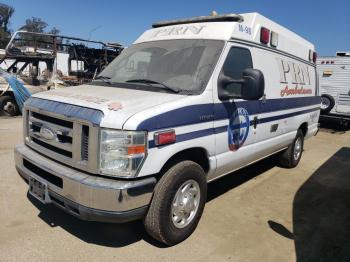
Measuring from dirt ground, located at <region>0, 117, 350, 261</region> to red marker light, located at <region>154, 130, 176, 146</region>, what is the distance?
3.89ft

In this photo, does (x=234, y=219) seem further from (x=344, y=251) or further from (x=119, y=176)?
(x=119, y=176)

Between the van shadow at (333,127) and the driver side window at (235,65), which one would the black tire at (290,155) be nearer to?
the driver side window at (235,65)

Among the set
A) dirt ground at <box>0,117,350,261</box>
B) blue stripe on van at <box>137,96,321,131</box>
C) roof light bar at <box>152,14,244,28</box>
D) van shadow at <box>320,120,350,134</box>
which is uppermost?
roof light bar at <box>152,14,244,28</box>

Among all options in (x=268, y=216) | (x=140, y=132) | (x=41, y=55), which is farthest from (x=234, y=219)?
(x=41, y=55)

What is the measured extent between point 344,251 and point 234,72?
2.40m

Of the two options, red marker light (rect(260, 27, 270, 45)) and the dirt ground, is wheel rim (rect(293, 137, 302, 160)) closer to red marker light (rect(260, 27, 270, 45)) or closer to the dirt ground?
the dirt ground

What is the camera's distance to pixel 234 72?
4.54m

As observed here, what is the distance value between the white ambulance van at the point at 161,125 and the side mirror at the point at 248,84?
1cm

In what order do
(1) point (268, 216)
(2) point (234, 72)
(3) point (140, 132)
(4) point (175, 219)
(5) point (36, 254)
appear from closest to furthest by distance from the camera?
(3) point (140, 132)
(5) point (36, 254)
(4) point (175, 219)
(2) point (234, 72)
(1) point (268, 216)

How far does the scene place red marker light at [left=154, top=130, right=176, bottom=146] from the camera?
3.38m

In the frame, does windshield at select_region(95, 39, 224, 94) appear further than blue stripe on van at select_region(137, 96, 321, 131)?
Yes

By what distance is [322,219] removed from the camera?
191 inches

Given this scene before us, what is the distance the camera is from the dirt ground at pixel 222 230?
12.2ft

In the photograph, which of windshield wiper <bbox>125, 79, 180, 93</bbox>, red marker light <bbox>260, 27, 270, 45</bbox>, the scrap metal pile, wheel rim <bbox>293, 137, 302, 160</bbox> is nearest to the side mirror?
windshield wiper <bbox>125, 79, 180, 93</bbox>
